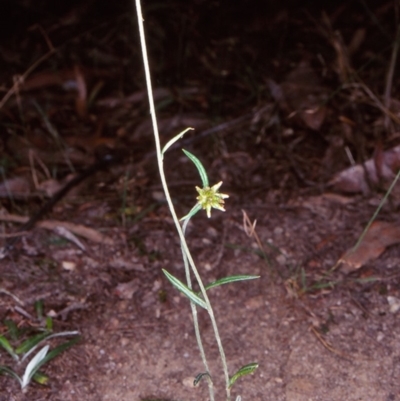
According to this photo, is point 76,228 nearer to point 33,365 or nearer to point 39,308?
point 39,308

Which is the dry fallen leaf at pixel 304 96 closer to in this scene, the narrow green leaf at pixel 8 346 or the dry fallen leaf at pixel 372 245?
the dry fallen leaf at pixel 372 245

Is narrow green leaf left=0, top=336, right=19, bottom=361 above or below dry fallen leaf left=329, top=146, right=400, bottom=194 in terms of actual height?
above

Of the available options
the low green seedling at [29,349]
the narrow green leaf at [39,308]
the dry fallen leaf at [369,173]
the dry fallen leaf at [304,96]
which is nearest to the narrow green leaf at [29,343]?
the low green seedling at [29,349]

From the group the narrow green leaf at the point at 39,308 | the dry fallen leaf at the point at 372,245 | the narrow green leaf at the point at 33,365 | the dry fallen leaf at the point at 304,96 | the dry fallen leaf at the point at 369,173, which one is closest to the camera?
the narrow green leaf at the point at 33,365

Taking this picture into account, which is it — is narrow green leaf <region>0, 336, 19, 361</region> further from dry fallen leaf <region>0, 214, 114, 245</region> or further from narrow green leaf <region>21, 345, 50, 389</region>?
dry fallen leaf <region>0, 214, 114, 245</region>

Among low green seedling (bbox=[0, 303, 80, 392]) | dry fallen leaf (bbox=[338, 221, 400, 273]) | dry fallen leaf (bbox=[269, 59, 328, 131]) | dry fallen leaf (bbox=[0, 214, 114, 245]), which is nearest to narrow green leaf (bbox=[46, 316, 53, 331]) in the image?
low green seedling (bbox=[0, 303, 80, 392])

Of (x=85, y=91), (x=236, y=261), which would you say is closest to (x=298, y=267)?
(x=236, y=261)

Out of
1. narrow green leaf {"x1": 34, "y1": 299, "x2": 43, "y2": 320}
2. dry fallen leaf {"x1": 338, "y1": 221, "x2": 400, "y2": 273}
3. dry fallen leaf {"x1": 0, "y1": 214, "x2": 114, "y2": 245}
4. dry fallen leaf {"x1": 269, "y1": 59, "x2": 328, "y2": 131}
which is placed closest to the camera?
narrow green leaf {"x1": 34, "y1": 299, "x2": 43, "y2": 320}

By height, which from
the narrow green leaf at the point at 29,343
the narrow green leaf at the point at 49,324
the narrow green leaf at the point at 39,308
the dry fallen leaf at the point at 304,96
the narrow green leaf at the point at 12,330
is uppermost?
the narrow green leaf at the point at 29,343
